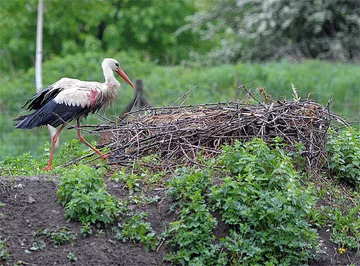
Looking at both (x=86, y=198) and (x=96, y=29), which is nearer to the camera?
(x=86, y=198)

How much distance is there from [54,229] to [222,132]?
2360mm

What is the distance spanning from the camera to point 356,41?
22422 millimetres

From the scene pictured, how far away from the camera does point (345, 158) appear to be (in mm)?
8297

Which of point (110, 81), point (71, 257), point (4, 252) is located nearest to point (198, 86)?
point (110, 81)

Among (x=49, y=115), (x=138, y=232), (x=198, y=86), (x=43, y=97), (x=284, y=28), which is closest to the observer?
(x=138, y=232)

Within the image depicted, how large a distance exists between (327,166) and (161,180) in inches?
76.3

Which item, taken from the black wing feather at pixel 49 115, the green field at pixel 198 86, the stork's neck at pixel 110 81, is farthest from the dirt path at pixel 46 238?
the green field at pixel 198 86

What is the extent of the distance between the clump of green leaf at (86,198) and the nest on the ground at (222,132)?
113cm

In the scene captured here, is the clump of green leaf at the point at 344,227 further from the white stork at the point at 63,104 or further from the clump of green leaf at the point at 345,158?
the white stork at the point at 63,104

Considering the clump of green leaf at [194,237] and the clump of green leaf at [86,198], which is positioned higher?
the clump of green leaf at [86,198]

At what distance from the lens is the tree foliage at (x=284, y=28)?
22438mm

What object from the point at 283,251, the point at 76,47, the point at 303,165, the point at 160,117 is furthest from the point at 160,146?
the point at 76,47

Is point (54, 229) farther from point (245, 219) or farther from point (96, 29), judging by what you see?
point (96, 29)

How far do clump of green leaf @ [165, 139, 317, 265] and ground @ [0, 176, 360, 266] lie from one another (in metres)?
0.18
